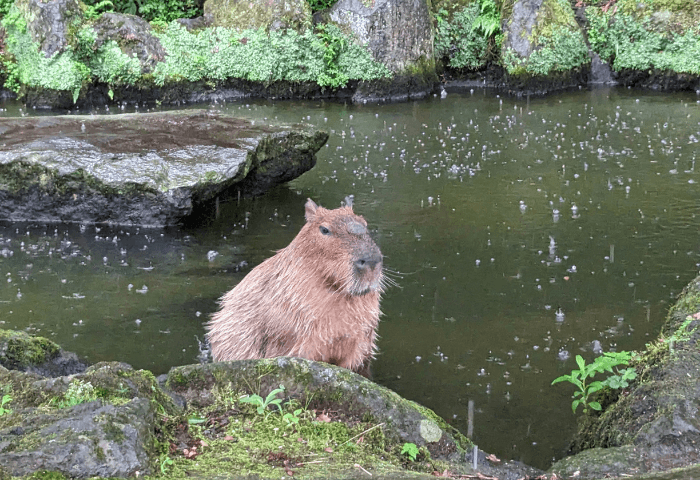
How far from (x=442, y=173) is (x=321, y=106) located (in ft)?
24.4

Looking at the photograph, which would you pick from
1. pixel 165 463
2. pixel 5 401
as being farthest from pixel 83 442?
pixel 5 401

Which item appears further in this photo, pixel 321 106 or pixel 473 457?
pixel 321 106

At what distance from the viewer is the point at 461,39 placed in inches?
844

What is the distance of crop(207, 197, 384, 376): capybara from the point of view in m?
4.72

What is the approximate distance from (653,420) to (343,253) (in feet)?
6.74

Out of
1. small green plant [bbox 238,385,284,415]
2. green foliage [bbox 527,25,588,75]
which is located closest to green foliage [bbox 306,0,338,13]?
green foliage [bbox 527,25,588,75]

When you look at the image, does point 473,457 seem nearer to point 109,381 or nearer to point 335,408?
point 335,408

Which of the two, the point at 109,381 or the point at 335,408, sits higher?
the point at 109,381

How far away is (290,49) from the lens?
64.9ft

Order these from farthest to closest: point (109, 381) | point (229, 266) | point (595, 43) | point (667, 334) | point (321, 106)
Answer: point (595, 43) → point (321, 106) → point (229, 266) → point (667, 334) → point (109, 381)

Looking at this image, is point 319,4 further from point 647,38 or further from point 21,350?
point 21,350

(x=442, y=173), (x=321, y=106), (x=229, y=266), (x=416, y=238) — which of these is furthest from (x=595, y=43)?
(x=229, y=266)

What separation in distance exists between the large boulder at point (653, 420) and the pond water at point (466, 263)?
0.99 m

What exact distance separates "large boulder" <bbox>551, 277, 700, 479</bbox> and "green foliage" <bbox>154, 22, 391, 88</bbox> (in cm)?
1605
